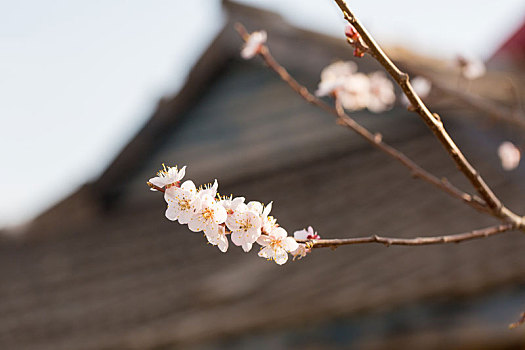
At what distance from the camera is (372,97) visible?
8.45ft

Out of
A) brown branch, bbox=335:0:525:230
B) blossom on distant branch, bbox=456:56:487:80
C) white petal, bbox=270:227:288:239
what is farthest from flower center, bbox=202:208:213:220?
blossom on distant branch, bbox=456:56:487:80

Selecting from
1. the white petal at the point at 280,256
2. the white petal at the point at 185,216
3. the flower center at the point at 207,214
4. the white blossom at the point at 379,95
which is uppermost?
the white blossom at the point at 379,95

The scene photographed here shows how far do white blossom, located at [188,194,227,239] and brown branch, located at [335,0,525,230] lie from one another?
0.36 meters

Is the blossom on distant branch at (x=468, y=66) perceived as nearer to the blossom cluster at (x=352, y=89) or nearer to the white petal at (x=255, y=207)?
the blossom cluster at (x=352, y=89)

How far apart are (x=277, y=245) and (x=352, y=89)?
4.40ft

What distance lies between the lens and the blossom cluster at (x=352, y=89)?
1686 mm

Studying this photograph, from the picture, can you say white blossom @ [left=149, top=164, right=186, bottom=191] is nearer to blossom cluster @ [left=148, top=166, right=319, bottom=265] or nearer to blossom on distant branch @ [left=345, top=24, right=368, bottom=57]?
blossom cluster @ [left=148, top=166, right=319, bottom=265]

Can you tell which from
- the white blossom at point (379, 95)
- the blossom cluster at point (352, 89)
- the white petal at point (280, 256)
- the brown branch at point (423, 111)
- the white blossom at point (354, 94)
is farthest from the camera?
the white blossom at point (379, 95)

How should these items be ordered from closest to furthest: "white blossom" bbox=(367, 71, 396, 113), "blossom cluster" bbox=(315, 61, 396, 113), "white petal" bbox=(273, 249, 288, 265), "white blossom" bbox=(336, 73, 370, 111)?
"white petal" bbox=(273, 249, 288, 265)
"blossom cluster" bbox=(315, 61, 396, 113)
"white blossom" bbox=(336, 73, 370, 111)
"white blossom" bbox=(367, 71, 396, 113)

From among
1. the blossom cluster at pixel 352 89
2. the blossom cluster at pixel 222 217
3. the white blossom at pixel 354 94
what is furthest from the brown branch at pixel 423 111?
the white blossom at pixel 354 94

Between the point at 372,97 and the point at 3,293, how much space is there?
3941 millimetres

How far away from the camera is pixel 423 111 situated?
87cm

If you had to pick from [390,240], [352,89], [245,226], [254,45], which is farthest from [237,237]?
[352,89]

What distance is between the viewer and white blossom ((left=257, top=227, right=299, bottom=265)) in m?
0.91
